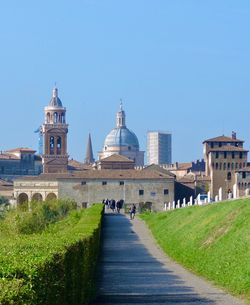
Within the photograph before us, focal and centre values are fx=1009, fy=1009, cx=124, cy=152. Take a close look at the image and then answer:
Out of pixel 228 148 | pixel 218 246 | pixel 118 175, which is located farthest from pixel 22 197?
pixel 218 246

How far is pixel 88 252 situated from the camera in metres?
13.9

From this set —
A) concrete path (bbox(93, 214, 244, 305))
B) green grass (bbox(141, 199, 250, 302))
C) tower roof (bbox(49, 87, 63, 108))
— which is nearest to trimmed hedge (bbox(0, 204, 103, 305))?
concrete path (bbox(93, 214, 244, 305))

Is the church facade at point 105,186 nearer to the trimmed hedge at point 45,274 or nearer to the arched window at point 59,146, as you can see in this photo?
the arched window at point 59,146

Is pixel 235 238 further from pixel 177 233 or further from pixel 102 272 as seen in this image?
pixel 177 233

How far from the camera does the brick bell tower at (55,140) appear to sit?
14362 cm

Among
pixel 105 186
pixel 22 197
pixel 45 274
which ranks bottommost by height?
pixel 45 274

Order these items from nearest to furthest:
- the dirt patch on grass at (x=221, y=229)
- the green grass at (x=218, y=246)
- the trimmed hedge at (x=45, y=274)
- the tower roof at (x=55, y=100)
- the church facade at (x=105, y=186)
Result: the trimmed hedge at (x=45, y=274) < the green grass at (x=218, y=246) < the dirt patch on grass at (x=221, y=229) < the church facade at (x=105, y=186) < the tower roof at (x=55, y=100)

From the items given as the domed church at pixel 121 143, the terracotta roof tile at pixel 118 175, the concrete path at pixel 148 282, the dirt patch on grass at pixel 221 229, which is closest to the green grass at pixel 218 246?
the dirt patch on grass at pixel 221 229

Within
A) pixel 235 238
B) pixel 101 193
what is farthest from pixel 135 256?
pixel 101 193

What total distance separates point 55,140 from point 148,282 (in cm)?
13267

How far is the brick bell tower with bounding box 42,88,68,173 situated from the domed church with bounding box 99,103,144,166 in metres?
19.9

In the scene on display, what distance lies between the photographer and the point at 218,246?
1934 centimetres

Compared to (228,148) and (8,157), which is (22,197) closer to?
(228,148)

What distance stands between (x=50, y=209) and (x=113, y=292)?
5552 centimetres
